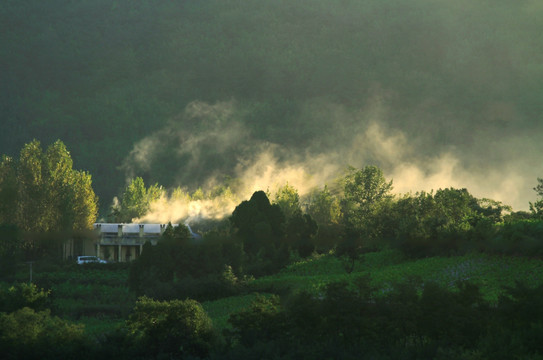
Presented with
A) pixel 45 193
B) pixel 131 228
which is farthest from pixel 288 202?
pixel 45 193

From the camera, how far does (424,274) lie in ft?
131

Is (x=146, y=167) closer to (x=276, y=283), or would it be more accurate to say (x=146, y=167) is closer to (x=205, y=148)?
(x=205, y=148)

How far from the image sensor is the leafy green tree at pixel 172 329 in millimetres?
22203

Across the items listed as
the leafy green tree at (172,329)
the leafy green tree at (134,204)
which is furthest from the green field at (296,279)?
the leafy green tree at (134,204)

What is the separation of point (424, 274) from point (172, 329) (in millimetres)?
21104

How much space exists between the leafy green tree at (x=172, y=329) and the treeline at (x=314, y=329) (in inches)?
1.3

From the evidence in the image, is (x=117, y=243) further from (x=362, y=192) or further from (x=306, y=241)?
(x=362, y=192)

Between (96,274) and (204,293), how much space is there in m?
15.8

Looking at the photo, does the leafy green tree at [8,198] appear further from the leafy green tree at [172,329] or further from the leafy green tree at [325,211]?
the leafy green tree at [172,329]

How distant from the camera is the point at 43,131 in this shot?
183m

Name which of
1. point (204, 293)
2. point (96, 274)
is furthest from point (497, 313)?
point (96, 274)

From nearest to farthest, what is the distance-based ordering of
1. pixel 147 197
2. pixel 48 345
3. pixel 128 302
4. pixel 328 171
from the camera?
pixel 48 345 < pixel 128 302 < pixel 147 197 < pixel 328 171

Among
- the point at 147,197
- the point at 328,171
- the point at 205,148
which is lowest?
the point at 147,197

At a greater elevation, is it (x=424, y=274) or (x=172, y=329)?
(x=424, y=274)
